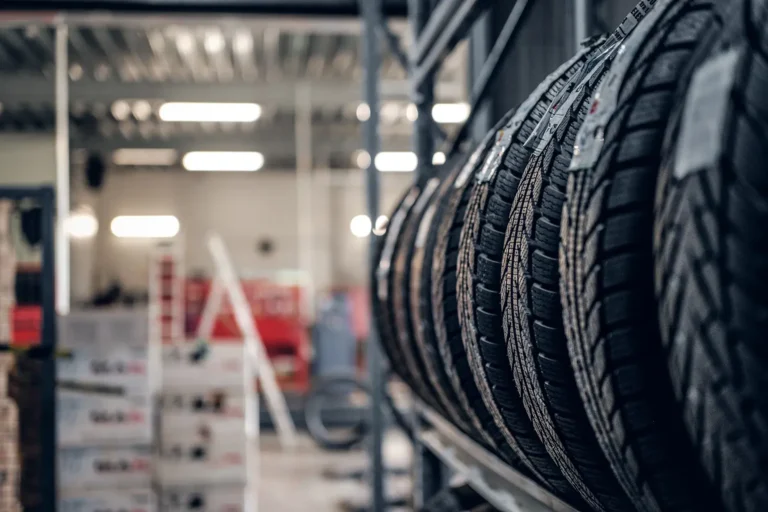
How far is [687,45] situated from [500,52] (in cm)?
116

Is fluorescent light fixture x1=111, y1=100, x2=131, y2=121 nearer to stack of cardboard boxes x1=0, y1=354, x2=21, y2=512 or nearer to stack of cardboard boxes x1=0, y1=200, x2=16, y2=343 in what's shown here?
stack of cardboard boxes x1=0, y1=200, x2=16, y2=343

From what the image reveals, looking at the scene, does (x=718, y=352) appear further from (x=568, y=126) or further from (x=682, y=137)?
(x=568, y=126)

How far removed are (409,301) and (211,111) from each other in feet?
36.0

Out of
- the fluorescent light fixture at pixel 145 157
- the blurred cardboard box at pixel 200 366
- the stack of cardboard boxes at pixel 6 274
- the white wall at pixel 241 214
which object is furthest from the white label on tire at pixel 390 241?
the white wall at pixel 241 214

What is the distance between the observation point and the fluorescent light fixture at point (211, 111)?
459 inches

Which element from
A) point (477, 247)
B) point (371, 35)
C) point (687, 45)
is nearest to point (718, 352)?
point (687, 45)

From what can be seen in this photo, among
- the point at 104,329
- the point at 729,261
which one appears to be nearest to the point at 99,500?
the point at 104,329

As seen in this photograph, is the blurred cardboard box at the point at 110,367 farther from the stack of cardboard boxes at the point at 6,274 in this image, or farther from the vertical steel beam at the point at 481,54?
the vertical steel beam at the point at 481,54

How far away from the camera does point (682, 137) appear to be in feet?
2.17

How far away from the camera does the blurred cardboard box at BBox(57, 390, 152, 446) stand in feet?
14.3

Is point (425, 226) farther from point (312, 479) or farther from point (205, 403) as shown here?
point (312, 479)

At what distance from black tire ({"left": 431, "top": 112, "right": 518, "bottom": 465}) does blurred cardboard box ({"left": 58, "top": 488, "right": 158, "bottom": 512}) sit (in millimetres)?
3548

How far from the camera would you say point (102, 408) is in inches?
173

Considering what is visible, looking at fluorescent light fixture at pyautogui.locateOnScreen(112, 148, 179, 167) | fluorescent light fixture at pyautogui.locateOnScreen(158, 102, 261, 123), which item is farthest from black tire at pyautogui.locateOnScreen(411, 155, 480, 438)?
fluorescent light fixture at pyautogui.locateOnScreen(112, 148, 179, 167)
